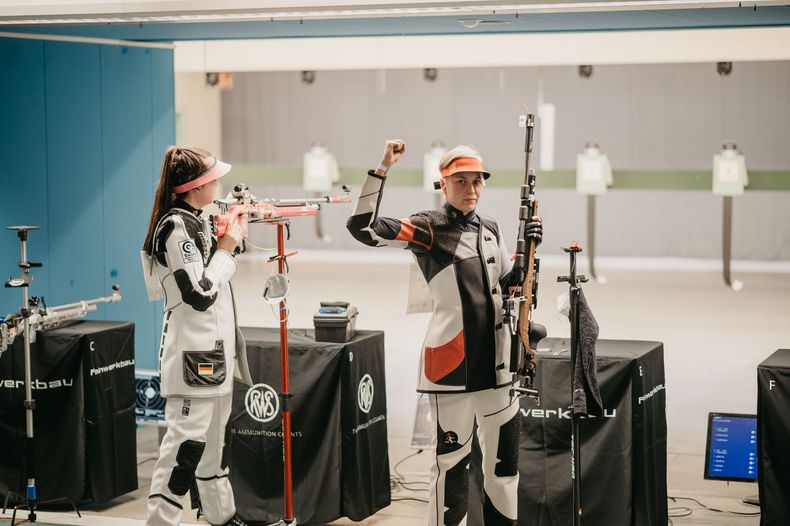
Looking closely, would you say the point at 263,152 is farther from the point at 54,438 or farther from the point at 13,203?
the point at 54,438

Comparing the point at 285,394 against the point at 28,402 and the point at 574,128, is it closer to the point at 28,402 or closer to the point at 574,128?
the point at 28,402

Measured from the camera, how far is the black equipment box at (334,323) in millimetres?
4590

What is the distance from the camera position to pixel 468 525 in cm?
436

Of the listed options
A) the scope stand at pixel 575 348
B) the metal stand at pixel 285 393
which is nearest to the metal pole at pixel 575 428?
the scope stand at pixel 575 348

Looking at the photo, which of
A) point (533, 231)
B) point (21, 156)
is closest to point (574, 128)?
point (21, 156)

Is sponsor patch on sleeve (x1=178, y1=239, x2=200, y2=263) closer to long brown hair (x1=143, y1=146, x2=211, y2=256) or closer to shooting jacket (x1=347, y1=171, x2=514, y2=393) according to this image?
long brown hair (x1=143, y1=146, x2=211, y2=256)

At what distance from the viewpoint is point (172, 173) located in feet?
12.4

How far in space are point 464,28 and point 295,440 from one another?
232 cm

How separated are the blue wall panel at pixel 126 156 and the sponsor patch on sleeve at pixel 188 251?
2621 mm

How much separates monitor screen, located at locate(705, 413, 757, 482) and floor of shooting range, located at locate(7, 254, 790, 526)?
16 centimetres

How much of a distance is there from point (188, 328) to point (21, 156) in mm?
2550

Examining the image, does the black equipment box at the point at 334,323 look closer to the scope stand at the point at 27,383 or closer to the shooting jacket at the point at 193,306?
the shooting jacket at the point at 193,306

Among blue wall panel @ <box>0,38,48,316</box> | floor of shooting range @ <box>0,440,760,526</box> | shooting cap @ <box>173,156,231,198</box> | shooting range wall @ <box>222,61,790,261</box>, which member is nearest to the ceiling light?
blue wall panel @ <box>0,38,48,316</box>

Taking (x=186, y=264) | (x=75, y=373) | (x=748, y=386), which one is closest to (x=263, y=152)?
(x=748, y=386)
